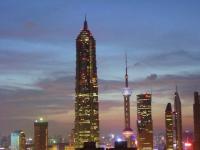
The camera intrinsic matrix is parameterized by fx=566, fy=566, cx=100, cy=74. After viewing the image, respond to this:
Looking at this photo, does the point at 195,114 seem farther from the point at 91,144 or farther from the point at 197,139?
the point at 91,144

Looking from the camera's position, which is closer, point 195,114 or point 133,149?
point 133,149

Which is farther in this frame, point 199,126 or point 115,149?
point 199,126

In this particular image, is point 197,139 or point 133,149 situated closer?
point 133,149

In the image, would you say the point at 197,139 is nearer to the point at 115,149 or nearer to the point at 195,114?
the point at 195,114

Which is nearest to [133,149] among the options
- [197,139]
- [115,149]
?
[115,149]

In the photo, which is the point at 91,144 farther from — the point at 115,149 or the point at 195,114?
the point at 195,114

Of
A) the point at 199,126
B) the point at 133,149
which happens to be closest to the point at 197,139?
the point at 199,126

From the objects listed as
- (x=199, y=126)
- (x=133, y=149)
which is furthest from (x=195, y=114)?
(x=133, y=149)
